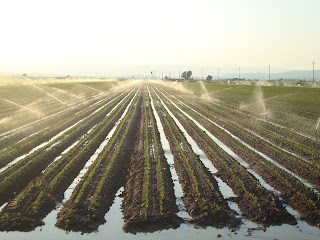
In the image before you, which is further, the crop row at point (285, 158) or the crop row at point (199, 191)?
the crop row at point (285, 158)

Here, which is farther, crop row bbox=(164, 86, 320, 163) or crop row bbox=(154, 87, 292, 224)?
crop row bbox=(164, 86, 320, 163)

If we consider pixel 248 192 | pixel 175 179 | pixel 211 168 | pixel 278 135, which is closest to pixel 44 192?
pixel 175 179

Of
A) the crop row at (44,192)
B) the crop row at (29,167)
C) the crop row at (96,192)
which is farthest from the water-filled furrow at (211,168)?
the crop row at (29,167)

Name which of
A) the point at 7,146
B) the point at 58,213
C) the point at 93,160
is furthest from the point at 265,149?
the point at 7,146

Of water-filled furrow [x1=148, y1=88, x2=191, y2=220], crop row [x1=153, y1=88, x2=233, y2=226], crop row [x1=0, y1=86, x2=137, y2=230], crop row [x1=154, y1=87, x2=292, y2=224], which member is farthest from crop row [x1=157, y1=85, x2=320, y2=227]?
crop row [x1=0, y1=86, x2=137, y2=230]

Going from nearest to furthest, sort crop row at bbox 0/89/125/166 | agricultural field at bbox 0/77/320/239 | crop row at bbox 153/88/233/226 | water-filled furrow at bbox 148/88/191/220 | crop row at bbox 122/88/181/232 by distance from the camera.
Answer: agricultural field at bbox 0/77/320/239, crop row at bbox 122/88/181/232, crop row at bbox 153/88/233/226, water-filled furrow at bbox 148/88/191/220, crop row at bbox 0/89/125/166

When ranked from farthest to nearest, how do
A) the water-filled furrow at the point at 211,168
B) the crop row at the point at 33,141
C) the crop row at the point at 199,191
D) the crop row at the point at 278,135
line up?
the crop row at the point at 278,135 < the crop row at the point at 33,141 < the water-filled furrow at the point at 211,168 < the crop row at the point at 199,191

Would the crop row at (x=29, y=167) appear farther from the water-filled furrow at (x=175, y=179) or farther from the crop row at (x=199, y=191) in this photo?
the crop row at (x=199, y=191)

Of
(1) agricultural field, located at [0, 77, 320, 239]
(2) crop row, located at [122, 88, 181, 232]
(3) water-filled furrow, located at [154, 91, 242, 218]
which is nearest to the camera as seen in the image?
(1) agricultural field, located at [0, 77, 320, 239]

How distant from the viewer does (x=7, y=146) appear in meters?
20.8

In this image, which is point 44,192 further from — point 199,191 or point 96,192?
point 199,191

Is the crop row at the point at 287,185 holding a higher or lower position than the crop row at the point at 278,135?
lower

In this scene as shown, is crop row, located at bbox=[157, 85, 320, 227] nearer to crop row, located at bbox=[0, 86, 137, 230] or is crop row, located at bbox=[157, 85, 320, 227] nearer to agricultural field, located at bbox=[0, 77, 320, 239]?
agricultural field, located at bbox=[0, 77, 320, 239]

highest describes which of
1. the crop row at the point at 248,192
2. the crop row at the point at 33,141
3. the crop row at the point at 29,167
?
the crop row at the point at 33,141
